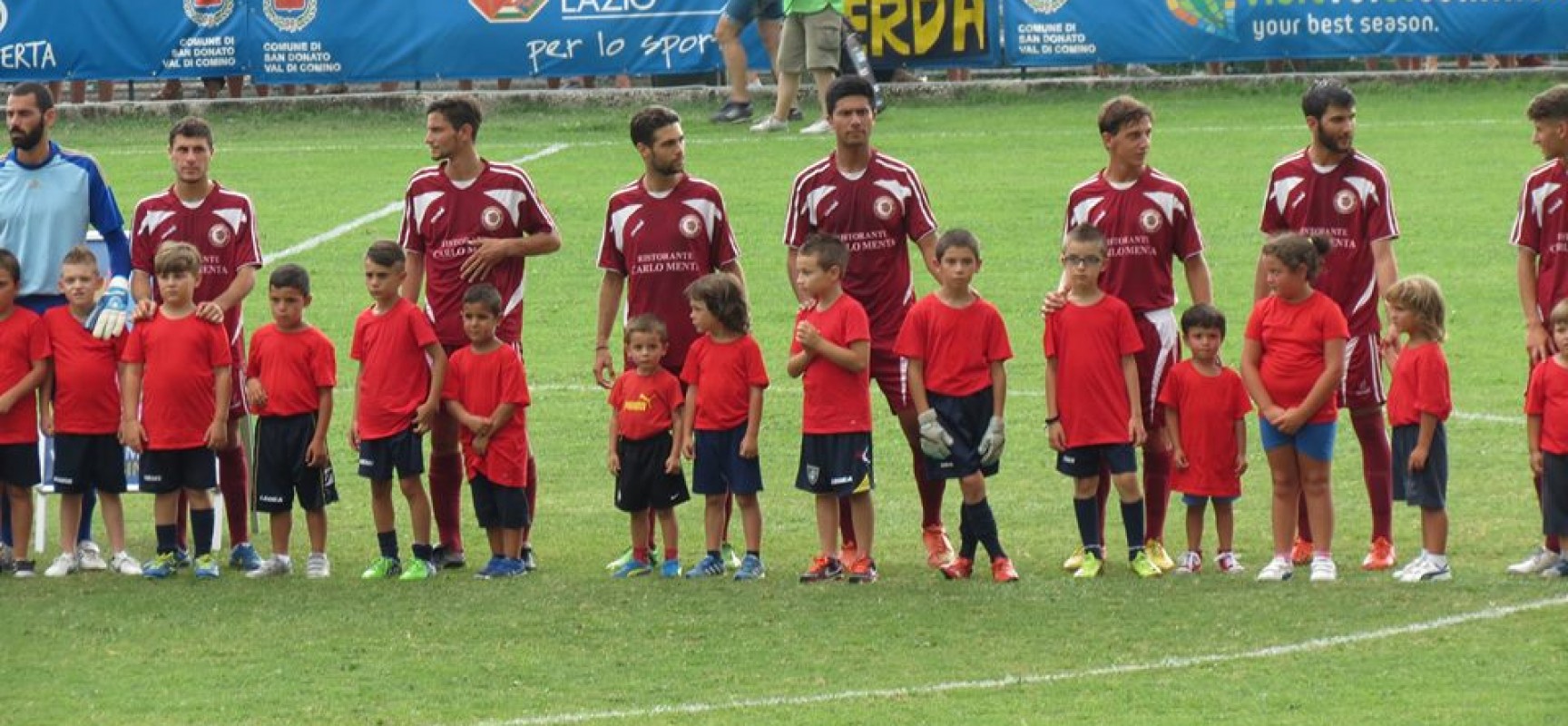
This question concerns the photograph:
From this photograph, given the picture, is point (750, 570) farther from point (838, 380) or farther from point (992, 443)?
point (992, 443)

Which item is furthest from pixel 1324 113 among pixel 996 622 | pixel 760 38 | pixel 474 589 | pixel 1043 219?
pixel 760 38

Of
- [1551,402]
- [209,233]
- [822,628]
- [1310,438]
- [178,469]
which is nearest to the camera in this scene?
[822,628]

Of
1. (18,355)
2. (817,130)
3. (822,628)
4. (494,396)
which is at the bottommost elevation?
(822,628)

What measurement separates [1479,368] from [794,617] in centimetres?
765

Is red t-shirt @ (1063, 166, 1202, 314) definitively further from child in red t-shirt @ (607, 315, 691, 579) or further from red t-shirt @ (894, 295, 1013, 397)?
child in red t-shirt @ (607, 315, 691, 579)

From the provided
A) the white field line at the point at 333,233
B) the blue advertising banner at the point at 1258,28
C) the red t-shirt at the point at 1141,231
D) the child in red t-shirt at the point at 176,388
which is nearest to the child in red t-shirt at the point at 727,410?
the red t-shirt at the point at 1141,231

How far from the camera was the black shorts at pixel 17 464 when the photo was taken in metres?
12.2

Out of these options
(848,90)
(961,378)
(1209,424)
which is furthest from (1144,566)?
(848,90)

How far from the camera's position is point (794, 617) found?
10.9 metres

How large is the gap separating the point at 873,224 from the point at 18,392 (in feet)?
12.9

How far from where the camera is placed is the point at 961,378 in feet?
→ 37.8

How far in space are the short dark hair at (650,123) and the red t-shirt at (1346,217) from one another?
271 cm

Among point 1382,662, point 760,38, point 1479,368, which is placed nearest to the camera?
point 1382,662

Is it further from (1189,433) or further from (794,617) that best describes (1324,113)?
(794,617)
